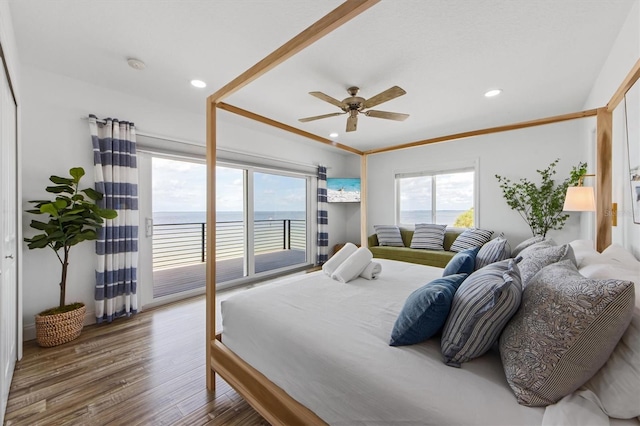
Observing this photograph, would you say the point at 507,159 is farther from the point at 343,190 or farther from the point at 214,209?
the point at 214,209

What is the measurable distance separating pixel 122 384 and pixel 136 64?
8.39 feet

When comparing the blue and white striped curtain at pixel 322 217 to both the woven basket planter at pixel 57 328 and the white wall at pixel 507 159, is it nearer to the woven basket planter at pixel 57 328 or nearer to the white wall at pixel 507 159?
the white wall at pixel 507 159

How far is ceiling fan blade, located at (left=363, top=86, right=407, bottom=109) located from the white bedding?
64.2 inches

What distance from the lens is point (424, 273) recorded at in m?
2.36

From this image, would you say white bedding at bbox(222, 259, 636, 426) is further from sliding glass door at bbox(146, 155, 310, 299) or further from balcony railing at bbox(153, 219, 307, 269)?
balcony railing at bbox(153, 219, 307, 269)

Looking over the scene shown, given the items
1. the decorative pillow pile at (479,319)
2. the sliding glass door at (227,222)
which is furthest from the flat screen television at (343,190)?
the decorative pillow pile at (479,319)

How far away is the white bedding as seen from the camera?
83cm

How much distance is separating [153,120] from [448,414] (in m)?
3.74

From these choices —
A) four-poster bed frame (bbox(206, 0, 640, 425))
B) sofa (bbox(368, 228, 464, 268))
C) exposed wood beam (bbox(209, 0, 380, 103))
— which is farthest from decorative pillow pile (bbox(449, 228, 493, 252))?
exposed wood beam (bbox(209, 0, 380, 103))

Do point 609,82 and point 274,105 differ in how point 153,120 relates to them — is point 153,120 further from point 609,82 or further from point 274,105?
point 609,82

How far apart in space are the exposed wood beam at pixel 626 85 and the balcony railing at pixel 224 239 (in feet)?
13.7

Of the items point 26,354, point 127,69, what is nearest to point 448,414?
point 26,354

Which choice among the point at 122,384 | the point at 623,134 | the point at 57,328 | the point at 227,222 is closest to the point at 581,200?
the point at 623,134

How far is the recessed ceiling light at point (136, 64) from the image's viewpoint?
2.26 meters
